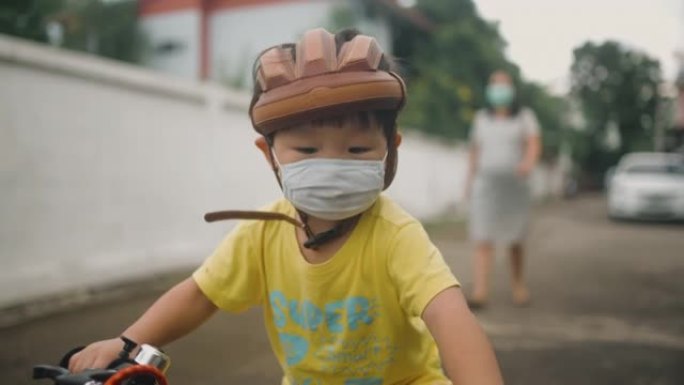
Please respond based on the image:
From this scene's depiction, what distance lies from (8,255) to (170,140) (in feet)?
6.60

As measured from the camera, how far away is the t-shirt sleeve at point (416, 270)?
1471mm

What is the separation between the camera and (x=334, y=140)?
1494mm

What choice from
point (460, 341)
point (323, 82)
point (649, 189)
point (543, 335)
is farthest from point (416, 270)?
point (649, 189)

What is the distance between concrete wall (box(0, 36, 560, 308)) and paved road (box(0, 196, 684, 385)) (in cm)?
78

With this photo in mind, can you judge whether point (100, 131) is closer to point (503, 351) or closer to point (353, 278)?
point (503, 351)

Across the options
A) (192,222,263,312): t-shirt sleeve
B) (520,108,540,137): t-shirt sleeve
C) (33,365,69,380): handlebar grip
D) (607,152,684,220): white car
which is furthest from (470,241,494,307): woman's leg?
(607,152,684,220): white car

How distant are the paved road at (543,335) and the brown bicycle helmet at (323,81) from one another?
1042 millimetres

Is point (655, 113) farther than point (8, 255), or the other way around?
point (655, 113)

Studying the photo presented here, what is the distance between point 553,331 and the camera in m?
4.40

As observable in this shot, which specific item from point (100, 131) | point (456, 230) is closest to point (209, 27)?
point (456, 230)

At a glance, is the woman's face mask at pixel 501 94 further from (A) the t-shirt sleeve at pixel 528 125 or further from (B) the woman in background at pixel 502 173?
(A) the t-shirt sleeve at pixel 528 125

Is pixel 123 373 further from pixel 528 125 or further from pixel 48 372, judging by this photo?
pixel 528 125

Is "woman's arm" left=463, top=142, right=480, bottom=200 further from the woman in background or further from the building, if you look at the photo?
the building

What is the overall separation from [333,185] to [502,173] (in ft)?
12.7
